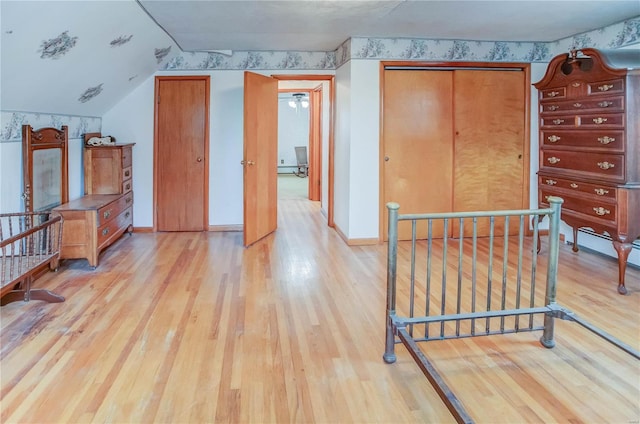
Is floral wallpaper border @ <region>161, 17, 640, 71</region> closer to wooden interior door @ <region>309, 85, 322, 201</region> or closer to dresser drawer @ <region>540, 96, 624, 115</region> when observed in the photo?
dresser drawer @ <region>540, 96, 624, 115</region>

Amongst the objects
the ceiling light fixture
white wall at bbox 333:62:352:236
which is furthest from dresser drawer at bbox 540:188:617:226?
the ceiling light fixture

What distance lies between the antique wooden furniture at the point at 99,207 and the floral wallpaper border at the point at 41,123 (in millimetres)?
139

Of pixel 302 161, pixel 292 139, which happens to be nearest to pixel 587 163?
pixel 302 161

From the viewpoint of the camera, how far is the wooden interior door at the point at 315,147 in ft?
26.6

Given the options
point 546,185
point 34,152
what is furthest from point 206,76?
point 546,185

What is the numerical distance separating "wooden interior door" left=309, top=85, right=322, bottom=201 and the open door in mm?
2417

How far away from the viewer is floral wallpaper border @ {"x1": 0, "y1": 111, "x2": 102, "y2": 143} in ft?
11.5

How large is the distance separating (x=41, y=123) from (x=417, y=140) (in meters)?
3.62

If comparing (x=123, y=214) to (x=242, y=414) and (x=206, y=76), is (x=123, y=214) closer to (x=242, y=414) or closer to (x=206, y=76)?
(x=206, y=76)

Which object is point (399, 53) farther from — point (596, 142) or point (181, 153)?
point (181, 153)

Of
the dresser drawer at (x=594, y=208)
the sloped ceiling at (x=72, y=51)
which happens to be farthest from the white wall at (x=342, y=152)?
the dresser drawer at (x=594, y=208)

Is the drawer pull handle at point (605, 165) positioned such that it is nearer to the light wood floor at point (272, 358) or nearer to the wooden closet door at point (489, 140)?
the light wood floor at point (272, 358)

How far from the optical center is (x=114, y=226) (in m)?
4.79

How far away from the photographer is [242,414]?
1.99m
